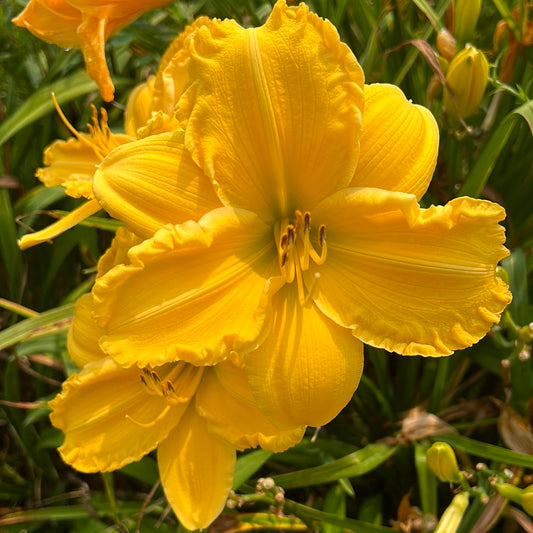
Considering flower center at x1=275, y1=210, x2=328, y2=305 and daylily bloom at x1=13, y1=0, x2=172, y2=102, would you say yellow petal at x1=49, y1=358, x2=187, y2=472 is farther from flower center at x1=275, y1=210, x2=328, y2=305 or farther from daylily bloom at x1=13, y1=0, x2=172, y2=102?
daylily bloom at x1=13, y1=0, x2=172, y2=102

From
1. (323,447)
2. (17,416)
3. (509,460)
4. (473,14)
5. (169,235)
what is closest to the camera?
(169,235)

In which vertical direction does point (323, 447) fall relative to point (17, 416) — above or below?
above

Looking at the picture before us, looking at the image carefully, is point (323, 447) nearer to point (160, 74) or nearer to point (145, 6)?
point (160, 74)

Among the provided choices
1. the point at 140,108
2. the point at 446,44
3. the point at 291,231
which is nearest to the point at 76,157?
the point at 140,108

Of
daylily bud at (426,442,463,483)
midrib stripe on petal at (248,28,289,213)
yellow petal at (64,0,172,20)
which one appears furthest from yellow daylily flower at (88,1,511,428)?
yellow petal at (64,0,172,20)

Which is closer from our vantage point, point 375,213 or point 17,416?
point 375,213

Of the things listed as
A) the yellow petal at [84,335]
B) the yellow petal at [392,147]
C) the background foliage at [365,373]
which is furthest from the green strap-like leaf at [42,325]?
the yellow petal at [392,147]

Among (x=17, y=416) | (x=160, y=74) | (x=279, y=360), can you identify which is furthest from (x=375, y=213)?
(x=17, y=416)
